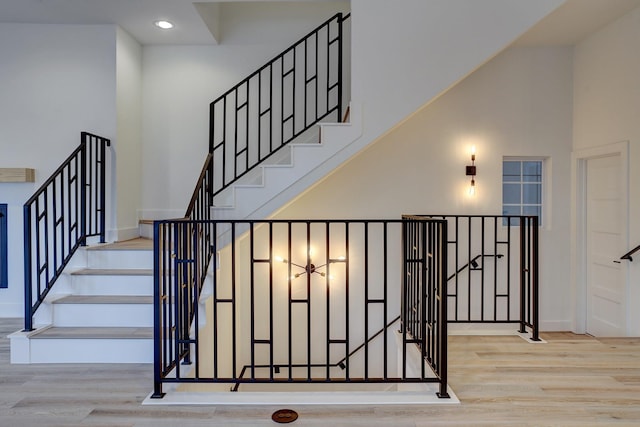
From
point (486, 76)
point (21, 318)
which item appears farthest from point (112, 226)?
point (486, 76)

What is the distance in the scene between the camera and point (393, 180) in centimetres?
507

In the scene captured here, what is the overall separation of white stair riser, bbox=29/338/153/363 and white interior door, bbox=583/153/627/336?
4.61 m

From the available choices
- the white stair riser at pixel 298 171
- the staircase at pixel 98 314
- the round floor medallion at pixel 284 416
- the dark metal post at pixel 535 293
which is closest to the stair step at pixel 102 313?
the staircase at pixel 98 314

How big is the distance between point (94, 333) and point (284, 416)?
5.67 feet

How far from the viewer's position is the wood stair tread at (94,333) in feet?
9.87

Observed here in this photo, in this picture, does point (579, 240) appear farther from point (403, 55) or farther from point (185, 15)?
point (185, 15)

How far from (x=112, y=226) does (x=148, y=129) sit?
1.30 m

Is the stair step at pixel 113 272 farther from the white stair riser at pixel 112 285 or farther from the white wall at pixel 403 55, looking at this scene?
the white wall at pixel 403 55

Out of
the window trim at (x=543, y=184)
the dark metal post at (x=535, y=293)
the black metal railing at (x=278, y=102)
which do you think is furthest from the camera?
the window trim at (x=543, y=184)

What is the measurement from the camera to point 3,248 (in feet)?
14.8

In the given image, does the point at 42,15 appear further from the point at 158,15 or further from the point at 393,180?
the point at 393,180

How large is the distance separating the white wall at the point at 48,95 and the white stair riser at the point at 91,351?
191 centimetres

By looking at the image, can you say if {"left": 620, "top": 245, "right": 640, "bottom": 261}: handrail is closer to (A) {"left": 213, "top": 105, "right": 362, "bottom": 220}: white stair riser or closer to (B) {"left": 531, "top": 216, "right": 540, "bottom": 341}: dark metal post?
(B) {"left": 531, "top": 216, "right": 540, "bottom": 341}: dark metal post

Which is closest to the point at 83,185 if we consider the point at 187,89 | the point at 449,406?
the point at 187,89
